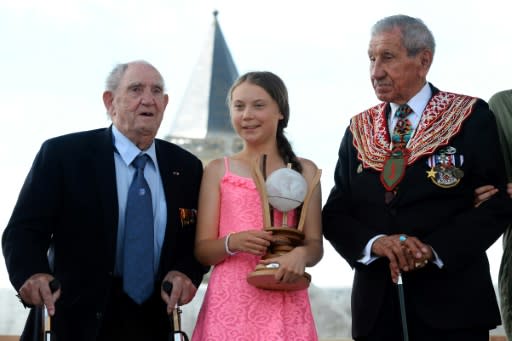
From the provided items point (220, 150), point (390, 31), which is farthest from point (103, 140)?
point (220, 150)

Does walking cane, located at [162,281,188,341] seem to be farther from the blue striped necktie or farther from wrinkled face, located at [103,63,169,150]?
wrinkled face, located at [103,63,169,150]

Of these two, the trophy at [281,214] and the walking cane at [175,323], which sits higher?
the trophy at [281,214]

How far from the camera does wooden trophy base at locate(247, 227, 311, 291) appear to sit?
5137 mm

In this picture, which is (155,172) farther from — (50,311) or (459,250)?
(459,250)

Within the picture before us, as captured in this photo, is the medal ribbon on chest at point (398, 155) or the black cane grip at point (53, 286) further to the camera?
the medal ribbon on chest at point (398, 155)

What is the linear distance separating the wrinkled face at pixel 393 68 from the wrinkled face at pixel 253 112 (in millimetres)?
581

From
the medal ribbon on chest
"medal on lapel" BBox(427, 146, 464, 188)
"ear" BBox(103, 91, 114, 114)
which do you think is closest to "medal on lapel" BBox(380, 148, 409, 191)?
the medal ribbon on chest

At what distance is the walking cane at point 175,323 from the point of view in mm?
5074

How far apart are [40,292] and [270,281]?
1103 mm

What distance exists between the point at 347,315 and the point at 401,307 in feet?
48.7

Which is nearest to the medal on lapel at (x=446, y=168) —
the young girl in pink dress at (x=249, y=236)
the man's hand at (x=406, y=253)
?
the man's hand at (x=406, y=253)

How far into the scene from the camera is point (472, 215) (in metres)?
5.19

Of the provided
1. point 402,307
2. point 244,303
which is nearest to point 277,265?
point 244,303

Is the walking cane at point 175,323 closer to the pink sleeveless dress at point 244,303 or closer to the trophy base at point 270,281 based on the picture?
the pink sleeveless dress at point 244,303
